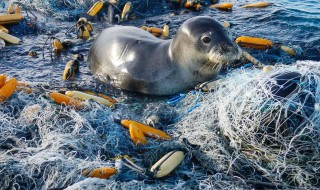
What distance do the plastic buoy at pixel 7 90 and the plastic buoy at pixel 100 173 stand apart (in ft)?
7.06

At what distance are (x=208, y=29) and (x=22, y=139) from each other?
11.3 ft

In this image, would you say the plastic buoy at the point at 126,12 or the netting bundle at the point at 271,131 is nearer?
the netting bundle at the point at 271,131

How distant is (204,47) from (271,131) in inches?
115

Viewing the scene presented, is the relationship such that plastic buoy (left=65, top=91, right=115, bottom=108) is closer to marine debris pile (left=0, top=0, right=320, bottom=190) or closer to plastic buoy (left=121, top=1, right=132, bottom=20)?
marine debris pile (left=0, top=0, right=320, bottom=190)

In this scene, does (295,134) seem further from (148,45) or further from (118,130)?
(148,45)

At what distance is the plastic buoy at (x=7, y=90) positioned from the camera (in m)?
6.14

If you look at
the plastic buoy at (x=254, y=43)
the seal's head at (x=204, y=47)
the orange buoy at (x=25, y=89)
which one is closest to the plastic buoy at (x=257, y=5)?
the plastic buoy at (x=254, y=43)

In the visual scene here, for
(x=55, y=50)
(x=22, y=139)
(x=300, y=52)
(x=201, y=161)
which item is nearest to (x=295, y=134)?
(x=201, y=161)

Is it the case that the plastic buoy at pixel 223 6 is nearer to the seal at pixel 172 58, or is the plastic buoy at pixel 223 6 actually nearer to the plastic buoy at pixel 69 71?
the seal at pixel 172 58

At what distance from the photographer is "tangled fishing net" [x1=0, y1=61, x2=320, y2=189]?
4.58 metres

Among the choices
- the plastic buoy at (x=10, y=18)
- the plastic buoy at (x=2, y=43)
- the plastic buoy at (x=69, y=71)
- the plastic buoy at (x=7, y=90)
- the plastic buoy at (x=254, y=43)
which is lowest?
the plastic buoy at (x=69, y=71)

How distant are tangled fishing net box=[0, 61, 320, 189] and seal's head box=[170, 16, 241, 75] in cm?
140

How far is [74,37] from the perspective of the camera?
1101 centimetres

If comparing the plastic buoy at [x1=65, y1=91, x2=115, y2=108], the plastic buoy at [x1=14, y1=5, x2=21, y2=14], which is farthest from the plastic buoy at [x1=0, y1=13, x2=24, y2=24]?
the plastic buoy at [x1=65, y1=91, x2=115, y2=108]
